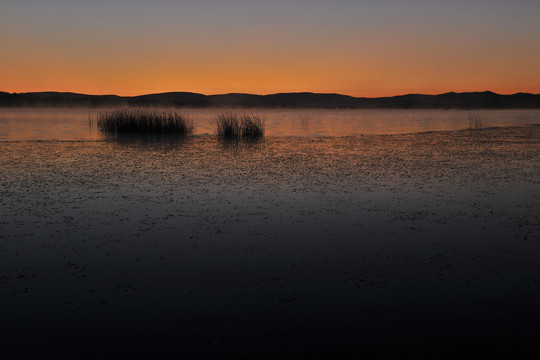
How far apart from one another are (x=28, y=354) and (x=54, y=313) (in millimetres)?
532

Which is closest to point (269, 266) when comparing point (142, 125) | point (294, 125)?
point (142, 125)

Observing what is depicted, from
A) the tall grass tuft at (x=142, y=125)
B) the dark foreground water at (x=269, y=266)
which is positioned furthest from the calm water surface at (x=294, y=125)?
the dark foreground water at (x=269, y=266)

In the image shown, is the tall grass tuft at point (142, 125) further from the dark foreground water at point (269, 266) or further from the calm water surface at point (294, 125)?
the dark foreground water at point (269, 266)

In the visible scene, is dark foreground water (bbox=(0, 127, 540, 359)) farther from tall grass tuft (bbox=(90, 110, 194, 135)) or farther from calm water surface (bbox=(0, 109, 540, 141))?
calm water surface (bbox=(0, 109, 540, 141))

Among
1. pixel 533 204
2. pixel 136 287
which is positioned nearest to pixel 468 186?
pixel 533 204

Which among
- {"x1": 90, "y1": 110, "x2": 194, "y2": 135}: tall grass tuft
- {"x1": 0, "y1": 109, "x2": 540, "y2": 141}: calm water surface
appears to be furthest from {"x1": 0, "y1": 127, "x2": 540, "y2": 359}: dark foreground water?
{"x1": 0, "y1": 109, "x2": 540, "y2": 141}: calm water surface

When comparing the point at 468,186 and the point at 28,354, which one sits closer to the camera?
the point at 28,354

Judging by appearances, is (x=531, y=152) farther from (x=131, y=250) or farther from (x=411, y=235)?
(x=131, y=250)

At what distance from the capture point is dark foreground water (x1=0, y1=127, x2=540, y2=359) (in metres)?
2.75

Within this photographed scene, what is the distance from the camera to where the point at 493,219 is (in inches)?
220

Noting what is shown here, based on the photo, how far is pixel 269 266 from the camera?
401 centimetres

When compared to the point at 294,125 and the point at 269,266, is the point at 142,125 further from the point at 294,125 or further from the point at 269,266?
the point at 269,266

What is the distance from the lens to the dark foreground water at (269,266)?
2.75 metres

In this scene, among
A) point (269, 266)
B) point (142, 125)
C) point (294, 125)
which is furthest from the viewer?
point (294, 125)
